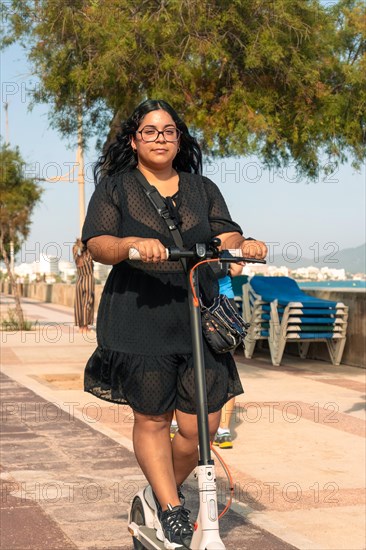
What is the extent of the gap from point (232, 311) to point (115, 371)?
585 millimetres

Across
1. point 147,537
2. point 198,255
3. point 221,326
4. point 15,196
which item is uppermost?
point 15,196

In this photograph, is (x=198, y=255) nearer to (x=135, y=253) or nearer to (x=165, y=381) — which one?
(x=135, y=253)

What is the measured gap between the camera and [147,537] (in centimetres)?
410

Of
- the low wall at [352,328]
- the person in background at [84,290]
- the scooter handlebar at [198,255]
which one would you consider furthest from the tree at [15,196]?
the scooter handlebar at [198,255]

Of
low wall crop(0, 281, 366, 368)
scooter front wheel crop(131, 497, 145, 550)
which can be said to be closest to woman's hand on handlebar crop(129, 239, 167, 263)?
scooter front wheel crop(131, 497, 145, 550)

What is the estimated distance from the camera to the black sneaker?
389 cm

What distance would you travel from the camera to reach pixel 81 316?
20.1 meters

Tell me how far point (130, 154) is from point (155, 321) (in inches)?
32.1

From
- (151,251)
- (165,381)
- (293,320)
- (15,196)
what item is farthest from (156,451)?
(15,196)

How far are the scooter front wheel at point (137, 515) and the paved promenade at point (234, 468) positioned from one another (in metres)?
0.55

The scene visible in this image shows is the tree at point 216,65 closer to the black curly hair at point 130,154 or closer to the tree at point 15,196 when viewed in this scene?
the black curly hair at point 130,154

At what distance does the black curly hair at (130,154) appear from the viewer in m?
4.40

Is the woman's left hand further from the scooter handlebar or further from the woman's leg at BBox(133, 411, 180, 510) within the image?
the woman's leg at BBox(133, 411, 180, 510)

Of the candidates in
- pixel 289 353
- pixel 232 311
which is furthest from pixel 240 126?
pixel 232 311
